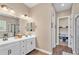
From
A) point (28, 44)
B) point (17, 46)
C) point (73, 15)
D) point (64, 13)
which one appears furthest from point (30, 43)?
point (73, 15)

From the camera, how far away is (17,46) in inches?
66.5

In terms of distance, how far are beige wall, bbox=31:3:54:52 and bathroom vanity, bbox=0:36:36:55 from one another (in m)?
0.18

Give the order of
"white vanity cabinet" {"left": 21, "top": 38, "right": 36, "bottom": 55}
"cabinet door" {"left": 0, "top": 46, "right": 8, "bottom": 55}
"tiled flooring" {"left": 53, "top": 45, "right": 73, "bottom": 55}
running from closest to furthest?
"cabinet door" {"left": 0, "top": 46, "right": 8, "bottom": 55}
"tiled flooring" {"left": 53, "top": 45, "right": 73, "bottom": 55}
"white vanity cabinet" {"left": 21, "top": 38, "right": 36, "bottom": 55}

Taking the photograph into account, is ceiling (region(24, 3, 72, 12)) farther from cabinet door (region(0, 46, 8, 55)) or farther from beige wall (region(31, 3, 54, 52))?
cabinet door (region(0, 46, 8, 55))

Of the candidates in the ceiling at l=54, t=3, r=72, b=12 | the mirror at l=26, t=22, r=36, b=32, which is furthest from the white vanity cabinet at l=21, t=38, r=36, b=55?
the ceiling at l=54, t=3, r=72, b=12

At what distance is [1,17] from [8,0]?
1.42ft

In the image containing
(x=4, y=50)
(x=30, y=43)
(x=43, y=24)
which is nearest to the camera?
(x=4, y=50)

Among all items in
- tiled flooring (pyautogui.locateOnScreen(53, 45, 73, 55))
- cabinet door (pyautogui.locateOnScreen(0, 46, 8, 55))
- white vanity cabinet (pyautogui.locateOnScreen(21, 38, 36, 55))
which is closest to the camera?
cabinet door (pyautogui.locateOnScreen(0, 46, 8, 55))

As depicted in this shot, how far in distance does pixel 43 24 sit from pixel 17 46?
0.72m

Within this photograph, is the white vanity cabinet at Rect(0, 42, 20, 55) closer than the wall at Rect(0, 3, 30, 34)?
Yes

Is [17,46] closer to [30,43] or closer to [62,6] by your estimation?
[30,43]

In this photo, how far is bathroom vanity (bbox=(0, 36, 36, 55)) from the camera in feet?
5.10

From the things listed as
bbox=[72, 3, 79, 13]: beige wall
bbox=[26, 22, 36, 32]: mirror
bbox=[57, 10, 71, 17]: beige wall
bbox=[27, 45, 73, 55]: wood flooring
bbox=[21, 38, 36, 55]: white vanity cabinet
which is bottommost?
bbox=[27, 45, 73, 55]: wood flooring

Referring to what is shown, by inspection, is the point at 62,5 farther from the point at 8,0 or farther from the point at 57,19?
the point at 8,0
